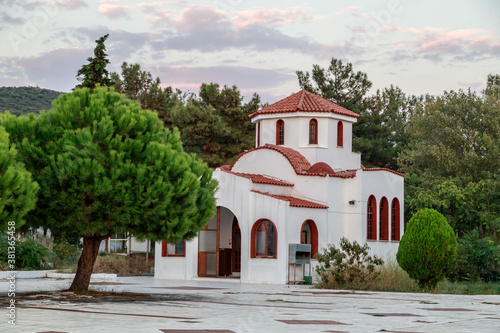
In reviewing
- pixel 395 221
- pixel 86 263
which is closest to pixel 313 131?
pixel 395 221

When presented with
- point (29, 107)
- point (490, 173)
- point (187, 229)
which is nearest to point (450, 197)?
point (490, 173)

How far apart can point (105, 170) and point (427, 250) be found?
37.6 ft

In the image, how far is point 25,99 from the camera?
218 ft

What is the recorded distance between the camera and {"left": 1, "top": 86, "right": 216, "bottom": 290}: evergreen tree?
16.3 metres

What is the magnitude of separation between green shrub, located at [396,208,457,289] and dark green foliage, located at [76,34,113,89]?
21.0 meters

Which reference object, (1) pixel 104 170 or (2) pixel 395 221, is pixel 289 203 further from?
(1) pixel 104 170

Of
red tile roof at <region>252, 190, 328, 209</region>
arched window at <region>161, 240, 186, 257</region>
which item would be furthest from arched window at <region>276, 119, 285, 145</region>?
arched window at <region>161, 240, 186, 257</region>

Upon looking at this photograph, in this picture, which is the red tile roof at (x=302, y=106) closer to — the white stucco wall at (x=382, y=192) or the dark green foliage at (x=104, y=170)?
the white stucco wall at (x=382, y=192)

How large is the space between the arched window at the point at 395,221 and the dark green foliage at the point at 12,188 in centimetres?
2191

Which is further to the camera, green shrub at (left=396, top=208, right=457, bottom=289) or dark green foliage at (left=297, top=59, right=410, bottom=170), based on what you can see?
dark green foliage at (left=297, top=59, right=410, bottom=170)

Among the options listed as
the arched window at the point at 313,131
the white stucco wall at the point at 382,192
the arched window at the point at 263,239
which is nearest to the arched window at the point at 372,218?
the white stucco wall at the point at 382,192

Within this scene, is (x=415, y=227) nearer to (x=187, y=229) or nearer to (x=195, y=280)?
(x=187, y=229)

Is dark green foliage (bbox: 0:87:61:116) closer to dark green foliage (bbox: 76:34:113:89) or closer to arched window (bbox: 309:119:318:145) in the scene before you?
dark green foliage (bbox: 76:34:113:89)

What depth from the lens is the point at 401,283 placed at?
77.5 feet
